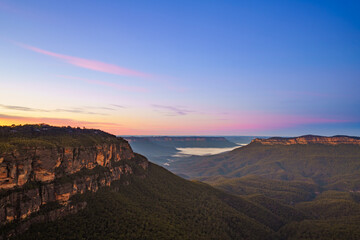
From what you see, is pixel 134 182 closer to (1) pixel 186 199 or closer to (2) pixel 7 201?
(1) pixel 186 199

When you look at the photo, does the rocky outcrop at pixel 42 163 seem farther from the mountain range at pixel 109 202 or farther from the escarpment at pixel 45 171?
the mountain range at pixel 109 202

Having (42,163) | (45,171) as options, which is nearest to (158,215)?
(45,171)

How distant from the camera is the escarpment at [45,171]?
46.3 metres

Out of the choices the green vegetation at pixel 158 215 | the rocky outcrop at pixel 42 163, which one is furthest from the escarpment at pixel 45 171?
the green vegetation at pixel 158 215

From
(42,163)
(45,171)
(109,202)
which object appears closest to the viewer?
(42,163)

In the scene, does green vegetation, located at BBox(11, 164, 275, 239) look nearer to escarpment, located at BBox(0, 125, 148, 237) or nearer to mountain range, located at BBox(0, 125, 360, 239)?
mountain range, located at BBox(0, 125, 360, 239)

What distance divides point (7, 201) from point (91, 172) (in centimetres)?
3083

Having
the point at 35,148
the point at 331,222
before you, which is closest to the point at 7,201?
the point at 35,148

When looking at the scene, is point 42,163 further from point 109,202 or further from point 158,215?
point 158,215

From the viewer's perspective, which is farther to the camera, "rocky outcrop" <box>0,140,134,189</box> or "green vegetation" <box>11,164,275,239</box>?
"green vegetation" <box>11,164,275,239</box>

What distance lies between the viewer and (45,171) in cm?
5491

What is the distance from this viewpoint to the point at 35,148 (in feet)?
175

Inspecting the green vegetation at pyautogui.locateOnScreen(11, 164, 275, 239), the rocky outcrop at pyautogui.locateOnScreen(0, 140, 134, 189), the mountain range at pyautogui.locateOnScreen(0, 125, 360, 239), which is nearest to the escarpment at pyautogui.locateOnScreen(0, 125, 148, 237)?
the rocky outcrop at pyautogui.locateOnScreen(0, 140, 134, 189)

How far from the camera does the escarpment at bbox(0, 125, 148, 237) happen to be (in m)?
46.3
